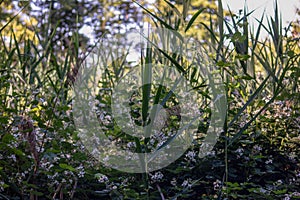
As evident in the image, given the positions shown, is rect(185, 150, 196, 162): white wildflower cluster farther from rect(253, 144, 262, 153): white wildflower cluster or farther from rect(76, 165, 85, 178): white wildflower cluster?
rect(76, 165, 85, 178): white wildflower cluster

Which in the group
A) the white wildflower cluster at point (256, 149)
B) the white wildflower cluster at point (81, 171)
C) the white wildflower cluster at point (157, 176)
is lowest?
the white wildflower cluster at point (157, 176)

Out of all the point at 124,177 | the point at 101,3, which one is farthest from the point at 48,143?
the point at 101,3

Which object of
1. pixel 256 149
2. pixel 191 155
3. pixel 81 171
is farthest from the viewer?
pixel 256 149

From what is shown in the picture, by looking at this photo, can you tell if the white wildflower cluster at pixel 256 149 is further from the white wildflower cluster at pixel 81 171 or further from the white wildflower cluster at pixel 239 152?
the white wildflower cluster at pixel 81 171

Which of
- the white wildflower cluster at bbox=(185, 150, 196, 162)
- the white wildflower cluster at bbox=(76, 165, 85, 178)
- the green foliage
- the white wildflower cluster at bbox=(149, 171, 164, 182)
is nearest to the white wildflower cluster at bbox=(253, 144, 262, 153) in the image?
the green foliage

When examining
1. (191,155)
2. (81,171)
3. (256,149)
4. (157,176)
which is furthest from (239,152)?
(81,171)

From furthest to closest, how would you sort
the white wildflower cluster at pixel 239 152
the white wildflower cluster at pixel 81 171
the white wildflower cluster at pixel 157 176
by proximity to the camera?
the white wildflower cluster at pixel 239 152 → the white wildflower cluster at pixel 157 176 → the white wildflower cluster at pixel 81 171

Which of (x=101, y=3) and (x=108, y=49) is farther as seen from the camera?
(x=101, y=3)

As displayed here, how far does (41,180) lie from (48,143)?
0.16 meters

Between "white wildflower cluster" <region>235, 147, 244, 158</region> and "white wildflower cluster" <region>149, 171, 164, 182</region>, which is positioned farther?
"white wildflower cluster" <region>235, 147, 244, 158</region>

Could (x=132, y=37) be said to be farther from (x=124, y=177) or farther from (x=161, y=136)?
(x=124, y=177)

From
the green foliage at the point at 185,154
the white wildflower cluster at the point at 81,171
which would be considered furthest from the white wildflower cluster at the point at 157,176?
the white wildflower cluster at the point at 81,171

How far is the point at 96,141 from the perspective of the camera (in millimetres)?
1784

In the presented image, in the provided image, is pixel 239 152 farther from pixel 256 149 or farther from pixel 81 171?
pixel 81 171
